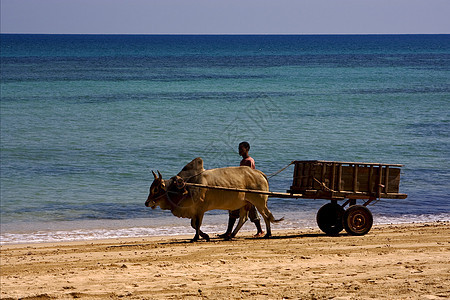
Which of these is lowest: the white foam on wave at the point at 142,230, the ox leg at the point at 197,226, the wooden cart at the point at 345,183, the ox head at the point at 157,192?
the white foam on wave at the point at 142,230

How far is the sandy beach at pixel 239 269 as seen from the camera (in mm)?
8820

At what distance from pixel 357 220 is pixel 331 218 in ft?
2.03

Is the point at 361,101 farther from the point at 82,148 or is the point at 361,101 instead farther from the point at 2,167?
the point at 2,167

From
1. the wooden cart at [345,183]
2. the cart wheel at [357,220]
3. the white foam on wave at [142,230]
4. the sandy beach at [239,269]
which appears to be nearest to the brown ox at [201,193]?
the wooden cart at [345,183]

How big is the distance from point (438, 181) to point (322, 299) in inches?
547

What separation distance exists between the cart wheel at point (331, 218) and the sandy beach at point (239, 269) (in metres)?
0.23

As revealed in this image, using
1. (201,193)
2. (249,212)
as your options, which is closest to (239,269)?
(201,193)

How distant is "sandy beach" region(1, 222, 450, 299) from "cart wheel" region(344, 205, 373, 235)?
191mm

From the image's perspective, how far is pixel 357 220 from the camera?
13.1 meters

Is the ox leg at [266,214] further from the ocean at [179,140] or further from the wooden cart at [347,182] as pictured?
the ocean at [179,140]

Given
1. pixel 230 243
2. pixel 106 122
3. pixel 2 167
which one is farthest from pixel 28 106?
pixel 230 243

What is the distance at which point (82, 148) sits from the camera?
89.0ft

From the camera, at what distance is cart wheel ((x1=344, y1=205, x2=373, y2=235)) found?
1289 centimetres

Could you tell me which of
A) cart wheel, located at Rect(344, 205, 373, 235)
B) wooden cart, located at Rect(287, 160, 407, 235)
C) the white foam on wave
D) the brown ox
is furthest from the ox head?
cart wheel, located at Rect(344, 205, 373, 235)
